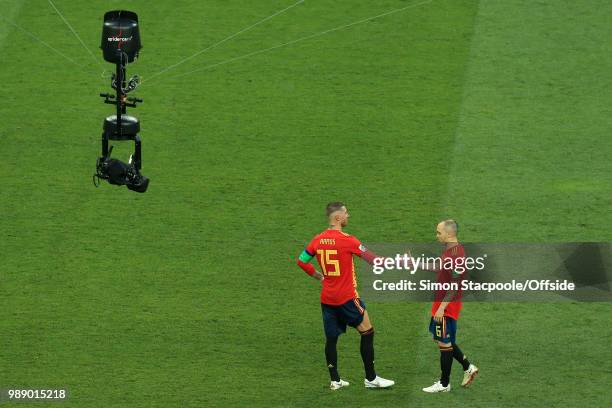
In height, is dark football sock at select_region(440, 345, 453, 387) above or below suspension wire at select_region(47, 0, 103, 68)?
below

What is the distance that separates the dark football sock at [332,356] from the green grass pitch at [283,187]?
1.04ft

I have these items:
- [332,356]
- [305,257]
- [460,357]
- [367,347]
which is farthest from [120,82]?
[460,357]

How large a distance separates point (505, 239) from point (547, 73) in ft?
17.7

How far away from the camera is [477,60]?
31.6 m

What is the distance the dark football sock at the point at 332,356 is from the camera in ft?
76.1

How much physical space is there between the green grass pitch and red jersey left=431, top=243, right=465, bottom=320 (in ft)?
3.55

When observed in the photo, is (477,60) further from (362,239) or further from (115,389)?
(115,389)

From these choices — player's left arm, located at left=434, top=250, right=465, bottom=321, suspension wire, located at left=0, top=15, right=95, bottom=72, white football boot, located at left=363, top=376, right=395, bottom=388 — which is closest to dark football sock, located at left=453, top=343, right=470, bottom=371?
player's left arm, located at left=434, top=250, right=465, bottom=321

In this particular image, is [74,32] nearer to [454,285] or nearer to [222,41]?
[222,41]

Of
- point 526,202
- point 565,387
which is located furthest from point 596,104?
point 565,387

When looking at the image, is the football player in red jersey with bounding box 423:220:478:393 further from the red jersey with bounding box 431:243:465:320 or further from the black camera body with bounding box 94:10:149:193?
the black camera body with bounding box 94:10:149:193

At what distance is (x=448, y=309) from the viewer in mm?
22953

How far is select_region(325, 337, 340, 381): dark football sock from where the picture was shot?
23188 millimetres

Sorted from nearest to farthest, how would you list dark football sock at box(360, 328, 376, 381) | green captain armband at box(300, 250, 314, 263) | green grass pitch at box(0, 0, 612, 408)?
green captain armband at box(300, 250, 314, 263), dark football sock at box(360, 328, 376, 381), green grass pitch at box(0, 0, 612, 408)
